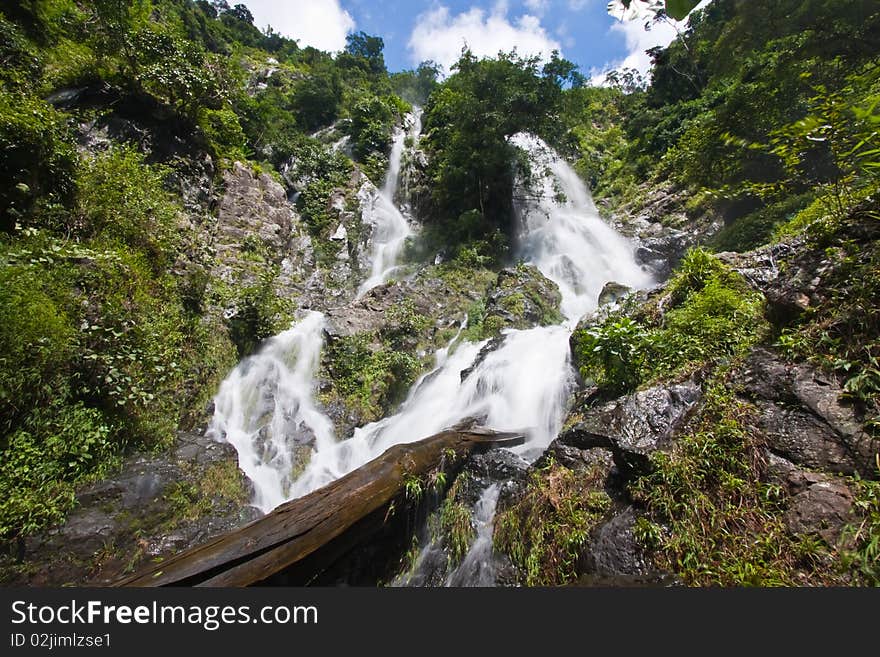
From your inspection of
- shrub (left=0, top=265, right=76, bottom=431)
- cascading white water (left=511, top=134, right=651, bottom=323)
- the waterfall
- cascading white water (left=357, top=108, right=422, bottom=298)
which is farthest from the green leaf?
cascading white water (left=357, top=108, right=422, bottom=298)

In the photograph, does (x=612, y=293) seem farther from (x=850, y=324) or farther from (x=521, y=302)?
(x=850, y=324)

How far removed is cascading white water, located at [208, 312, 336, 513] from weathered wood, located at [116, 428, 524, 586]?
303 centimetres

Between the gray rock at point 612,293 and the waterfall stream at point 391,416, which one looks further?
the gray rock at point 612,293

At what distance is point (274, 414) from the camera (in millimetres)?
8273

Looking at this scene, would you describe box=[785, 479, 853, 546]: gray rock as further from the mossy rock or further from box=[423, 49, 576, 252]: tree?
box=[423, 49, 576, 252]: tree

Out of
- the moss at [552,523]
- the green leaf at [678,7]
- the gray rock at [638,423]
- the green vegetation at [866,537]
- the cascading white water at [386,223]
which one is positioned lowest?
the moss at [552,523]

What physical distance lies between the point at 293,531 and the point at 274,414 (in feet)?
18.5

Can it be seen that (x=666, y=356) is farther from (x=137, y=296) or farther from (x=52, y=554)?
(x=137, y=296)

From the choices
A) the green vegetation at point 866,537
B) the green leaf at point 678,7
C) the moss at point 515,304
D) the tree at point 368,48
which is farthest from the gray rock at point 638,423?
the tree at point 368,48

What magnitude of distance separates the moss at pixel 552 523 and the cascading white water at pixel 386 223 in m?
11.6

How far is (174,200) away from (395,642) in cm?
1221

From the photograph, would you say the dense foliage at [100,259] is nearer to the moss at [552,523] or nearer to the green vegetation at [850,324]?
the moss at [552,523]

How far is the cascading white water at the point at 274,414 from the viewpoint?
6.98m

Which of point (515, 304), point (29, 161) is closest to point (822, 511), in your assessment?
point (515, 304)
